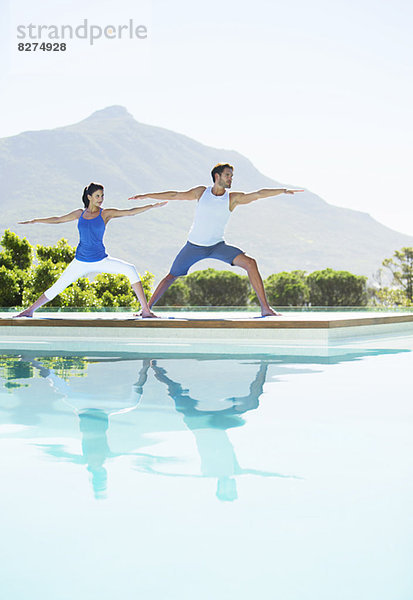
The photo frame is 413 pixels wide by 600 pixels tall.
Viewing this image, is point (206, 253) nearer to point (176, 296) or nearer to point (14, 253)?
point (14, 253)

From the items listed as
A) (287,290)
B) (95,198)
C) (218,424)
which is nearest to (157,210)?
(287,290)

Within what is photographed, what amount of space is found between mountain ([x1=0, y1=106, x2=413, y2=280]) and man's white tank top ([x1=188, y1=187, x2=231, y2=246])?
75778mm

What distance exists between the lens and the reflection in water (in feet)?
8.36

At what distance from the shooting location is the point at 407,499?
2.04m

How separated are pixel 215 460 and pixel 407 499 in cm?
79

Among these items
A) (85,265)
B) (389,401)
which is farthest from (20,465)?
(85,265)

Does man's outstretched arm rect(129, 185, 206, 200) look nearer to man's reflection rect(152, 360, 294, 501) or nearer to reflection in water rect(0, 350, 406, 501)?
reflection in water rect(0, 350, 406, 501)

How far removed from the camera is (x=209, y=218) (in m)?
8.13

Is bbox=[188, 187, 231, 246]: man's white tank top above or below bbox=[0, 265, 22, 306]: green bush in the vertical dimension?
above

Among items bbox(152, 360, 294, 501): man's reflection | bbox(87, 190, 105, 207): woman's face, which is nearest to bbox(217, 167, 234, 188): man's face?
bbox(87, 190, 105, 207): woman's face

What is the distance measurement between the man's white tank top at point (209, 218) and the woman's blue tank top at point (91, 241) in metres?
1.21

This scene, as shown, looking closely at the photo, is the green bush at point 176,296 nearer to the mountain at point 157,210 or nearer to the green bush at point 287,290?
the green bush at point 287,290

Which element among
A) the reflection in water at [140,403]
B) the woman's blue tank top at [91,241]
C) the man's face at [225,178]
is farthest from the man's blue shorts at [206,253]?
the reflection in water at [140,403]

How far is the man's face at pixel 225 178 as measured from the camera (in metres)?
7.93
